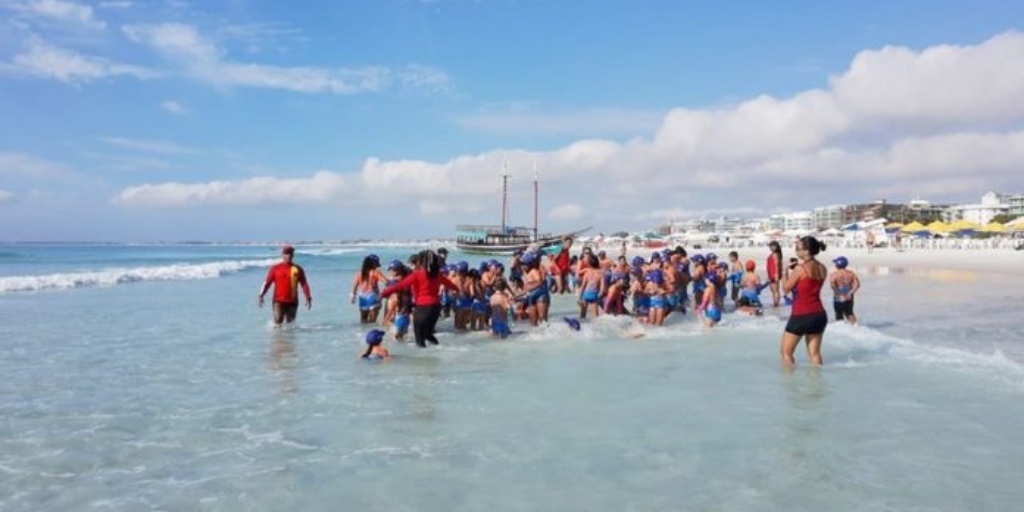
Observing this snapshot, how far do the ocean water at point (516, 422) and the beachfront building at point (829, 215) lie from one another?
460 feet

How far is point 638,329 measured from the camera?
40.9ft

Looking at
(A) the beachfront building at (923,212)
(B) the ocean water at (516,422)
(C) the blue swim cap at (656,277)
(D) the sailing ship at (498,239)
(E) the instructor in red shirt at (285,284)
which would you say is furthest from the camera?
(A) the beachfront building at (923,212)

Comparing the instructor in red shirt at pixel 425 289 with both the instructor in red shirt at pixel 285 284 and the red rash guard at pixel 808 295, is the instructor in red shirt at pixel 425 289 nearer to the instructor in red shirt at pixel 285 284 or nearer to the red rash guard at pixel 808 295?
the instructor in red shirt at pixel 285 284

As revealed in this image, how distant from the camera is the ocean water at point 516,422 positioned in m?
4.62

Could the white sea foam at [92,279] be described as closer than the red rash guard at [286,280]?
No

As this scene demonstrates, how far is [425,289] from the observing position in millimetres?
10102

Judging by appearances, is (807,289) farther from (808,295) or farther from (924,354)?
(924,354)

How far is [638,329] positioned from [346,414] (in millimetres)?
6959

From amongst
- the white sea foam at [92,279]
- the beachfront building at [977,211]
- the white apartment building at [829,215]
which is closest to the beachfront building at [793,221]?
the white apartment building at [829,215]

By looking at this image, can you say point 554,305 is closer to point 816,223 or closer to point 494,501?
point 494,501

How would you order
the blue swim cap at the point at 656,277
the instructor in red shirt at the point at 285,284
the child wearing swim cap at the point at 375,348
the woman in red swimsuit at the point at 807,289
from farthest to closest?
the blue swim cap at the point at 656,277 < the instructor in red shirt at the point at 285,284 < the child wearing swim cap at the point at 375,348 < the woman in red swimsuit at the point at 807,289

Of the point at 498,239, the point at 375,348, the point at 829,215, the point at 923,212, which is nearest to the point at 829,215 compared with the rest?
the point at 829,215

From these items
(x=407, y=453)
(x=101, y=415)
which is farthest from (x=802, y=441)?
(x=101, y=415)

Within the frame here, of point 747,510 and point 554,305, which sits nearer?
point 747,510
